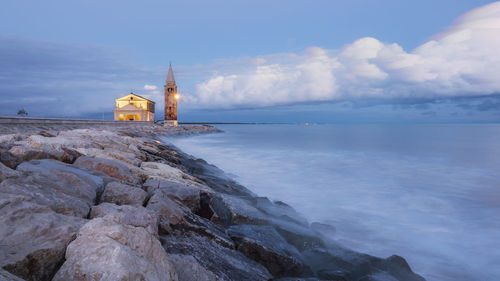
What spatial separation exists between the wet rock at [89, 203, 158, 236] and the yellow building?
5374 centimetres

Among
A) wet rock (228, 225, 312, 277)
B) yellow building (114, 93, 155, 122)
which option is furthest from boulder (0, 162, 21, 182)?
yellow building (114, 93, 155, 122)

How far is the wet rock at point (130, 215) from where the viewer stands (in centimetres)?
268

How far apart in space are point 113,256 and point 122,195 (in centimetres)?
180

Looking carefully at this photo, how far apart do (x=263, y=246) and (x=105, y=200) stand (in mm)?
2248

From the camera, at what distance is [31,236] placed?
7.00 feet

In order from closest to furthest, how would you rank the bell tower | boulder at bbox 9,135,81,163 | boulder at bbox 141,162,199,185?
boulder at bbox 9,135,81,163, boulder at bbox 141,162,199,185, the bell tower

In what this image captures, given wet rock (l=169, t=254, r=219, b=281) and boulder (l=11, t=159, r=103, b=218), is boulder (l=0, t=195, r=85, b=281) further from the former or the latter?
wet rock (l=169, t=254, r=219, b=281)

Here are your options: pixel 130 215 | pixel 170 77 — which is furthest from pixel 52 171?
pixel 170 77

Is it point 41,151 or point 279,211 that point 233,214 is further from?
point 41,151

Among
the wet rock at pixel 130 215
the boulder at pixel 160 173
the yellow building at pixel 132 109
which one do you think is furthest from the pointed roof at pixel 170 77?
the wet rock at pixel 130 215

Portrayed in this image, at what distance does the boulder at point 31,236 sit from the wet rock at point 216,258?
1.02m

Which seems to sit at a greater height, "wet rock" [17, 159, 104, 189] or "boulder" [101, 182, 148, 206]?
"wet rock" [17, 159, 104, 189]

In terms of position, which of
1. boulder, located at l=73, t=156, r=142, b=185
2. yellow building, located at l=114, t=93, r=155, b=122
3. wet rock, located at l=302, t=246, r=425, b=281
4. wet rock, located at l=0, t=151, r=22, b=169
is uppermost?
yellow building, located at l=114, t=93, r=155, b=122

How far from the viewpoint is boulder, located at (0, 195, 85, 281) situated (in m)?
1.93
